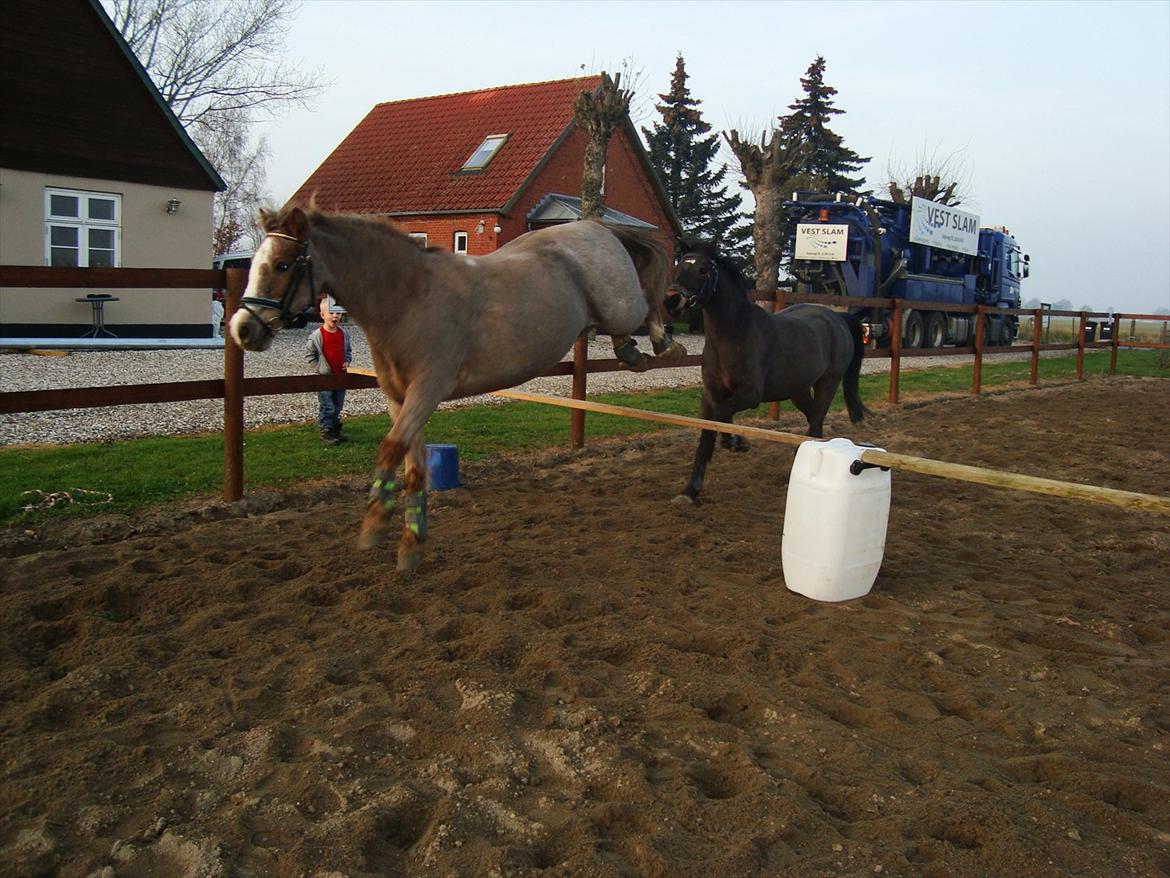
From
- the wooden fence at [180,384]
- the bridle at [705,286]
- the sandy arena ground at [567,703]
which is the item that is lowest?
the sandy arena ground at [567,703]

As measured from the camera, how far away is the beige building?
1622cm

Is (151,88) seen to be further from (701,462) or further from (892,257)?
(892,257)

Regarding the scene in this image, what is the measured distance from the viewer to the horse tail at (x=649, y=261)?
5.91m

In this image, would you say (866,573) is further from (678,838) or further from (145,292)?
(145,292)

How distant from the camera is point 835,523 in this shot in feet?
15.5

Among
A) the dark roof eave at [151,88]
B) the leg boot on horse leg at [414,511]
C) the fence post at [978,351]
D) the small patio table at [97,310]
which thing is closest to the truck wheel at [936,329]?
the fence post at [978,351]

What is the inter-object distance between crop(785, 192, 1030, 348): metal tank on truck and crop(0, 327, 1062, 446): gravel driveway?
4.52m

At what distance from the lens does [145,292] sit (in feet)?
58.6

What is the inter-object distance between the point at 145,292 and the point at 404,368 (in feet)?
50.9

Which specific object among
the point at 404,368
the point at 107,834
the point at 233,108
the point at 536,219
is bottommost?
the point at 107,834

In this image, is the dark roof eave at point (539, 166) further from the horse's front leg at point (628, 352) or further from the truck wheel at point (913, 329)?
the horse's front leg at point (628, 352)

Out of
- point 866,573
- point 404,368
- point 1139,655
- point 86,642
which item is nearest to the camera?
point 86,642

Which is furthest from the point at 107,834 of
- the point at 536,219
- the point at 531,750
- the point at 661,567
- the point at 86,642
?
the point at 536,219

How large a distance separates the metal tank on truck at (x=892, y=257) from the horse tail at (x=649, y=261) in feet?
54.0
